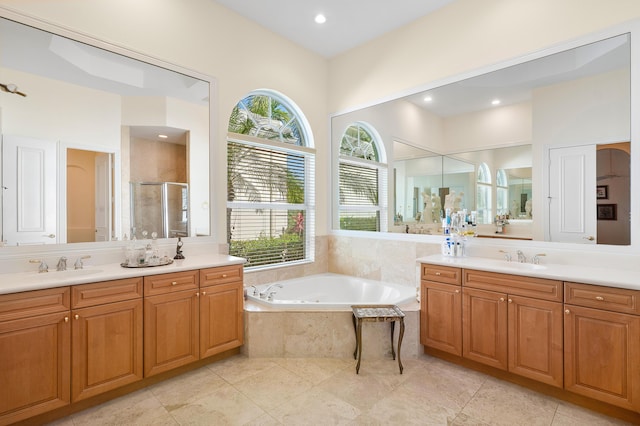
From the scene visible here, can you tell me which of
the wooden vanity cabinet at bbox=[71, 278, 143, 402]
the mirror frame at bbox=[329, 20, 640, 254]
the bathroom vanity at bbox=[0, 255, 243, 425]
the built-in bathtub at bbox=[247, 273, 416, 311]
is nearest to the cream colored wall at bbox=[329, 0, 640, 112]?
the mirror frame at bbox=[329, 20, 640, 254]

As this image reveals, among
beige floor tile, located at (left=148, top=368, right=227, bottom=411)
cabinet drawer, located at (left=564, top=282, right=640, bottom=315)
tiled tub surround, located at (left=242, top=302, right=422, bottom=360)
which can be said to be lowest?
beige floor tile, located at (left=148, top=368, right=227, bottom=411)

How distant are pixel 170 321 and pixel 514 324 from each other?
2.62 meters

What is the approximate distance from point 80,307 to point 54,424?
73 cm

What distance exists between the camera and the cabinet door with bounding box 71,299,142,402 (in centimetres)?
200

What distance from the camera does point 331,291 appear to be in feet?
13.0

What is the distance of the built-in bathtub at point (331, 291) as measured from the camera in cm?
328

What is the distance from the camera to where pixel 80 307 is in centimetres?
201

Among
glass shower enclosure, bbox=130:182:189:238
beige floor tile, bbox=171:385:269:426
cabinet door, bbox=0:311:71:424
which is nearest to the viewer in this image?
cabinet door, bbox=0:311:71:424

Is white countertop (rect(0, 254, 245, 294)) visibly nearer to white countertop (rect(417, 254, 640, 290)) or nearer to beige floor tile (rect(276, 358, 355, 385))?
beige floor tile (rect(276, 358, 355, 385))

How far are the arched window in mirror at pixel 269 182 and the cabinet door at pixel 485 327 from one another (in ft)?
7.15

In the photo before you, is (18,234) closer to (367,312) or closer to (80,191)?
(80,191)

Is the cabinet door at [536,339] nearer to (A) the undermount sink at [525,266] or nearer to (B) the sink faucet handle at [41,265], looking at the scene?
(A) the undermount sink at [525,266]

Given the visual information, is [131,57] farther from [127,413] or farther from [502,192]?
[502,192]

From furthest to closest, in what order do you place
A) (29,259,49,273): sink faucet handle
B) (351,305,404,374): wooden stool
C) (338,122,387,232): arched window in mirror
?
(338,122,387,232): arched window in mirror → (351,305,404,374): wooden stool → (29,259,49,273): sink faucet handle
